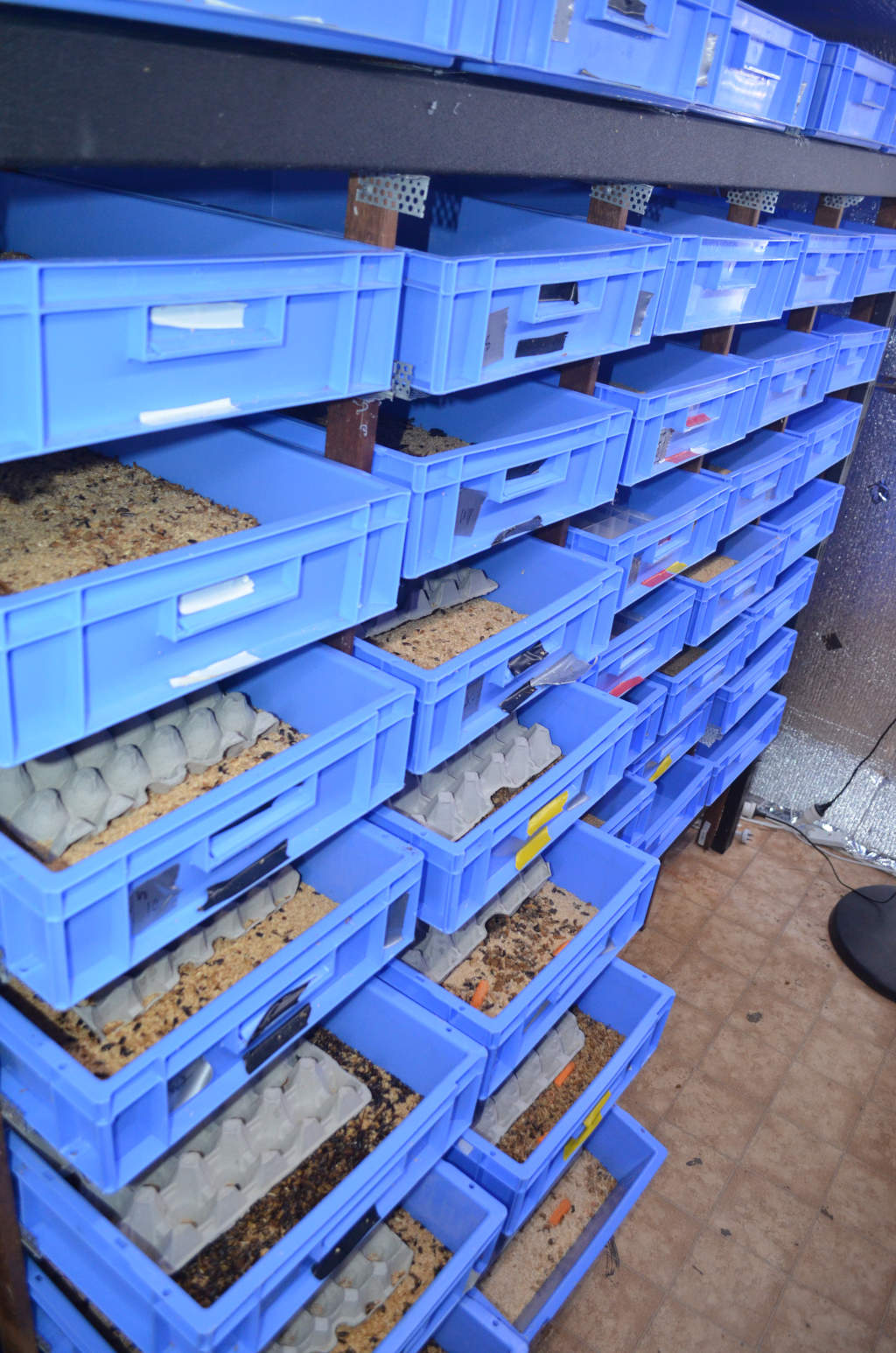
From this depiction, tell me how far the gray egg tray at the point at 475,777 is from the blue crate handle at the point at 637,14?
983 mm

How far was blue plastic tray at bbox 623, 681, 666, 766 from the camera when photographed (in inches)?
85.0

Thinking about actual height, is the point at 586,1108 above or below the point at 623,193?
below

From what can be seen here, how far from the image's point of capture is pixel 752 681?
2.79m

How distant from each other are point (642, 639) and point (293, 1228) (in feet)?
3.86

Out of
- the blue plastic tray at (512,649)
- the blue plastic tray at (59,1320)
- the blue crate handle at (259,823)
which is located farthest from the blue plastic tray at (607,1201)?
the blue crate handle at (259,823)

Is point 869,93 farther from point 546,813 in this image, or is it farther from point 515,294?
point 546,813

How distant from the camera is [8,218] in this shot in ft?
4.42

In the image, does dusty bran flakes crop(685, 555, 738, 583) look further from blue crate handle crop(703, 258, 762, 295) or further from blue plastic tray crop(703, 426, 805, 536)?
blue crate handle crop(703, 258, 762, 295)

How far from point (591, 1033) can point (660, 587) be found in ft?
2.98

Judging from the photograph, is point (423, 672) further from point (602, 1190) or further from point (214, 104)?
point (602, 1190)

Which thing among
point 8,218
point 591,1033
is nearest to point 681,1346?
point 591,1033

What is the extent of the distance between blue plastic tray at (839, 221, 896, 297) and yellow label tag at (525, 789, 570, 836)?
59.0 inches

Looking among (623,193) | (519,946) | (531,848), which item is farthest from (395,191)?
(519,946)

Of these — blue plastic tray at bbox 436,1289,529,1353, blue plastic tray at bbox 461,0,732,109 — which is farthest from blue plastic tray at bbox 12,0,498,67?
blue plastic tray at bbox 436,1289,529,1353
